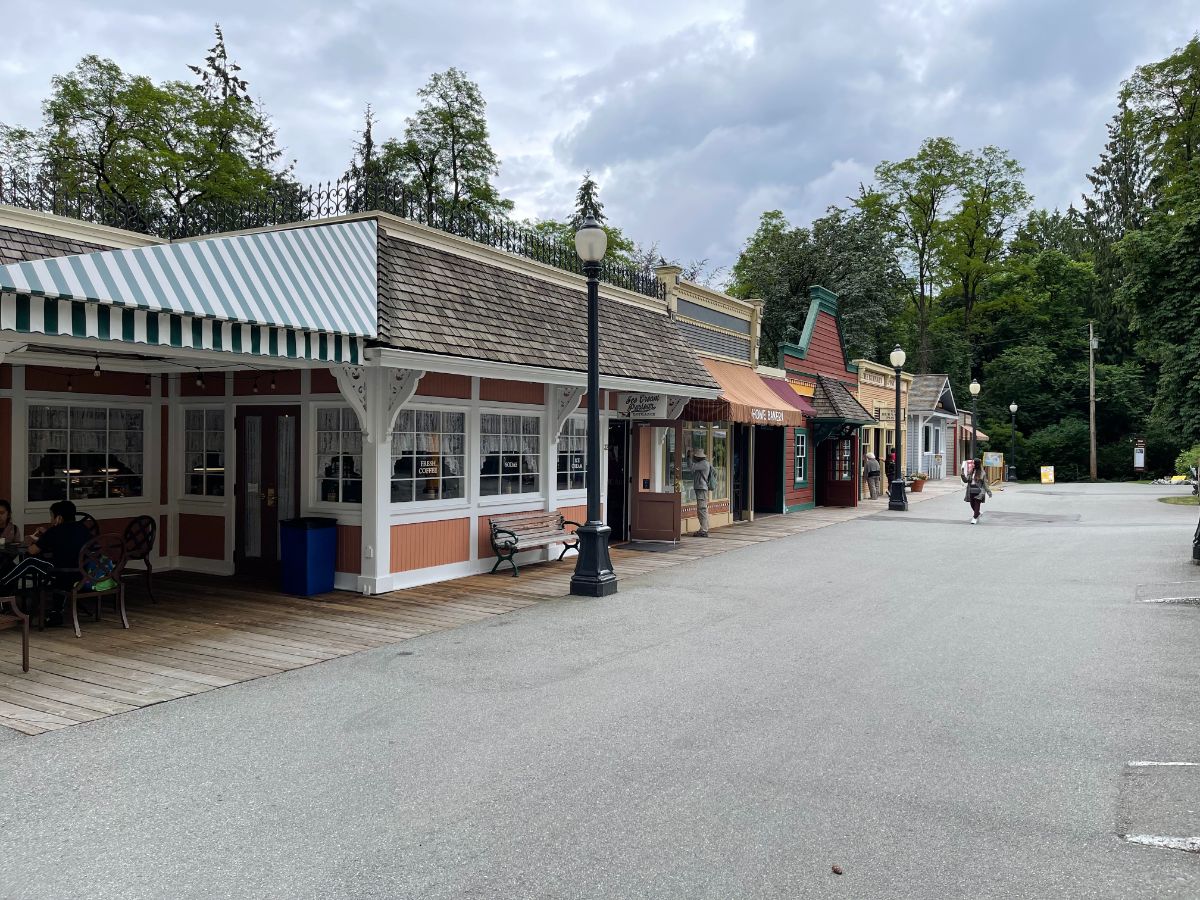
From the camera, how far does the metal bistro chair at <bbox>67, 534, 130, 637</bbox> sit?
25.7 ft

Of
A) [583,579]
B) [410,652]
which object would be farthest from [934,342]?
[410,652]

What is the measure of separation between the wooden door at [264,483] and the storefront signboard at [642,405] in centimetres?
612

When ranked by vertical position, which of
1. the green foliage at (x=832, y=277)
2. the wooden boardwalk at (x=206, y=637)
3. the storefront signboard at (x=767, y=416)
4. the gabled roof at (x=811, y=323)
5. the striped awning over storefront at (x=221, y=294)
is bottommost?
the wooden boardwalk at (x=206, y=637)

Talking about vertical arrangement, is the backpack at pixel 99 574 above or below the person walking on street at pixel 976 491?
below

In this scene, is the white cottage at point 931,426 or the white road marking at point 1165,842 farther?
the white cottage at point 931,426

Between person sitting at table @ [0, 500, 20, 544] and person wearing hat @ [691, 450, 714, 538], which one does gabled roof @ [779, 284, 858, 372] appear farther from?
person sitting at table @ [0, 500, 20, 544]

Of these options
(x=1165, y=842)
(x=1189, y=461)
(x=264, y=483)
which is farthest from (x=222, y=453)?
(x=1189, y=461)

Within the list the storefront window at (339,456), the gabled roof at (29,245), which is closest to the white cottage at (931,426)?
the storefront window at (339,456)

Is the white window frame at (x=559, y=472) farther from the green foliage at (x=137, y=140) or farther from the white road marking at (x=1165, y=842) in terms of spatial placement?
the green foliage at (x=137, y=140)

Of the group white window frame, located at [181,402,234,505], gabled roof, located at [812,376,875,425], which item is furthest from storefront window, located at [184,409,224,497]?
gabled roof, located at [812,376,875,425]

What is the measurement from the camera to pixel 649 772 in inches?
190

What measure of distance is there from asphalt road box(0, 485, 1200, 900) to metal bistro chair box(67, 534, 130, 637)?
256 cm

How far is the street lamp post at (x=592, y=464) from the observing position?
33.4 ft

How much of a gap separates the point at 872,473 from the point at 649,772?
24205 millimetres
